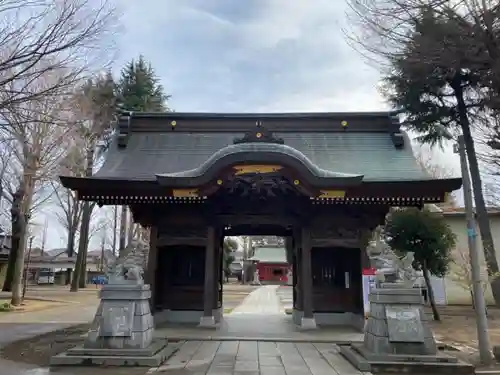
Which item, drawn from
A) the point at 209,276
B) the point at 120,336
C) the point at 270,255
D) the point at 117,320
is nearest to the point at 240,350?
the point at 120,336

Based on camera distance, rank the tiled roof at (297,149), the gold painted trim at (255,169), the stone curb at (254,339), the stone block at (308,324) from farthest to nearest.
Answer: the tiled roof at (297,149)
the stone block at (308,324)
the gold painted trim at (255,169)
the stone curb at (254,339)

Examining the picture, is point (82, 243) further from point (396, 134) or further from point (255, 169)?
point (396, 134)

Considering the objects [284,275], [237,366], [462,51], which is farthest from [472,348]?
[284,275]

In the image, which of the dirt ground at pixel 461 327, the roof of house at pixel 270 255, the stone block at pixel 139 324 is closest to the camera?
the stone block at pixel 139 324

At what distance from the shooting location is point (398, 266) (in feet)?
23.8

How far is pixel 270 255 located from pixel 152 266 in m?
35.4

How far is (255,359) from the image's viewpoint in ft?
23.8

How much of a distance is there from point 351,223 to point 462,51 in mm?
5705

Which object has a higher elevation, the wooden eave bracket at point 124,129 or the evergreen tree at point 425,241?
the wooden eave bracket at point 124,129

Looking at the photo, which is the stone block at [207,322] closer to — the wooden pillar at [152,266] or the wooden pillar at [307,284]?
the wooden pillar at [152,266]

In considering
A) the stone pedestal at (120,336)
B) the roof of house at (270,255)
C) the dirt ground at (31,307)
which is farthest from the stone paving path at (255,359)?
the roof of house at (270,255)

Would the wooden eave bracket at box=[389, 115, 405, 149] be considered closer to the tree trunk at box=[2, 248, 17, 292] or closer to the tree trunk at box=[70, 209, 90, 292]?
the tree trunk at box=[70, 209, 90, 292]

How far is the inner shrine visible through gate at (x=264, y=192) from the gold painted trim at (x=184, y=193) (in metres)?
0.03

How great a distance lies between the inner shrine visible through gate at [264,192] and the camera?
970 centimetres
